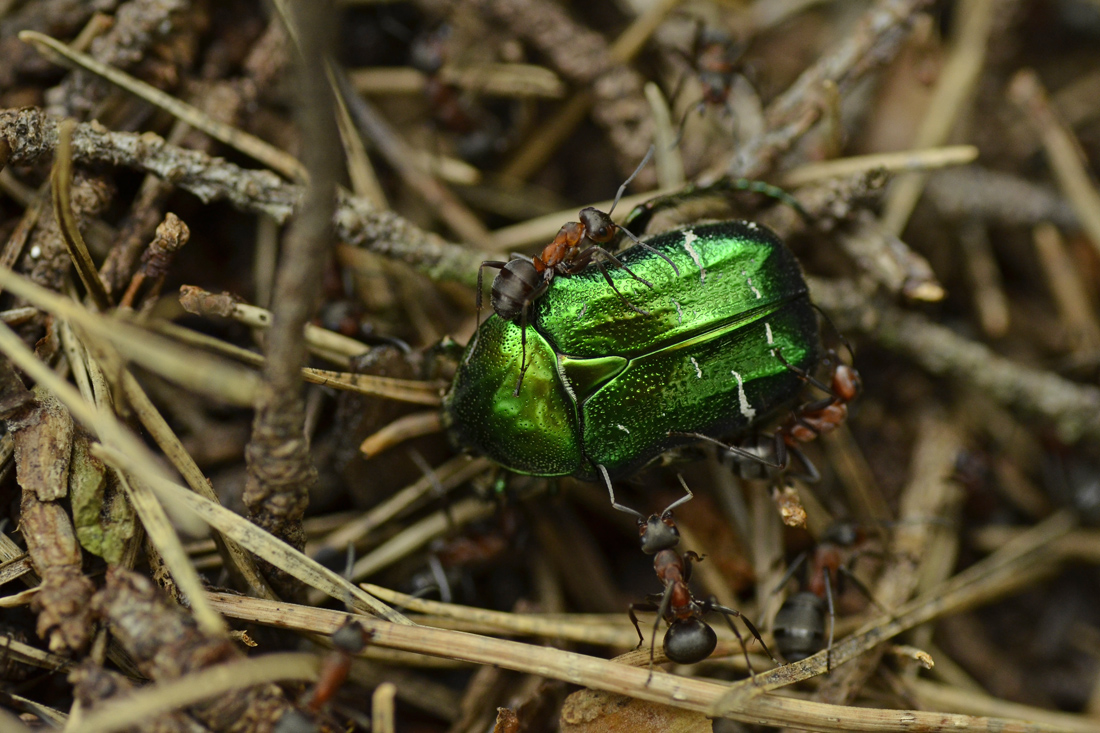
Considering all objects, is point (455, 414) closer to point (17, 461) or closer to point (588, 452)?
point (588, 452)

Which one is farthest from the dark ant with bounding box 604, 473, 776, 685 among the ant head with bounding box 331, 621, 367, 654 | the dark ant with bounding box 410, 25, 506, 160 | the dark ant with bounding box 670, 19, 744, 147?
the dark ant with bounding box 410, 25, 506, 160

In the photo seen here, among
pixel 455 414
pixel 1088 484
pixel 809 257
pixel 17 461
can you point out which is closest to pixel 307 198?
pixel 455 414

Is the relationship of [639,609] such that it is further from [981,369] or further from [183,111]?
[183,111]

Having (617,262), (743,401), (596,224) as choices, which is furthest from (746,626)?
(596,224)

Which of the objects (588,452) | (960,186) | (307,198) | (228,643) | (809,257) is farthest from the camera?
(960,186)

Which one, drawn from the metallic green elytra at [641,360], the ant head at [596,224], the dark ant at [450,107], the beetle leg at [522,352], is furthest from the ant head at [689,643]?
the dark ant at [450,107]

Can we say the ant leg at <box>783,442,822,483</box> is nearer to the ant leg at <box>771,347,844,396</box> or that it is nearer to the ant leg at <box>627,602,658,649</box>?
the ant leg at <box>771,347,844,396</box>
